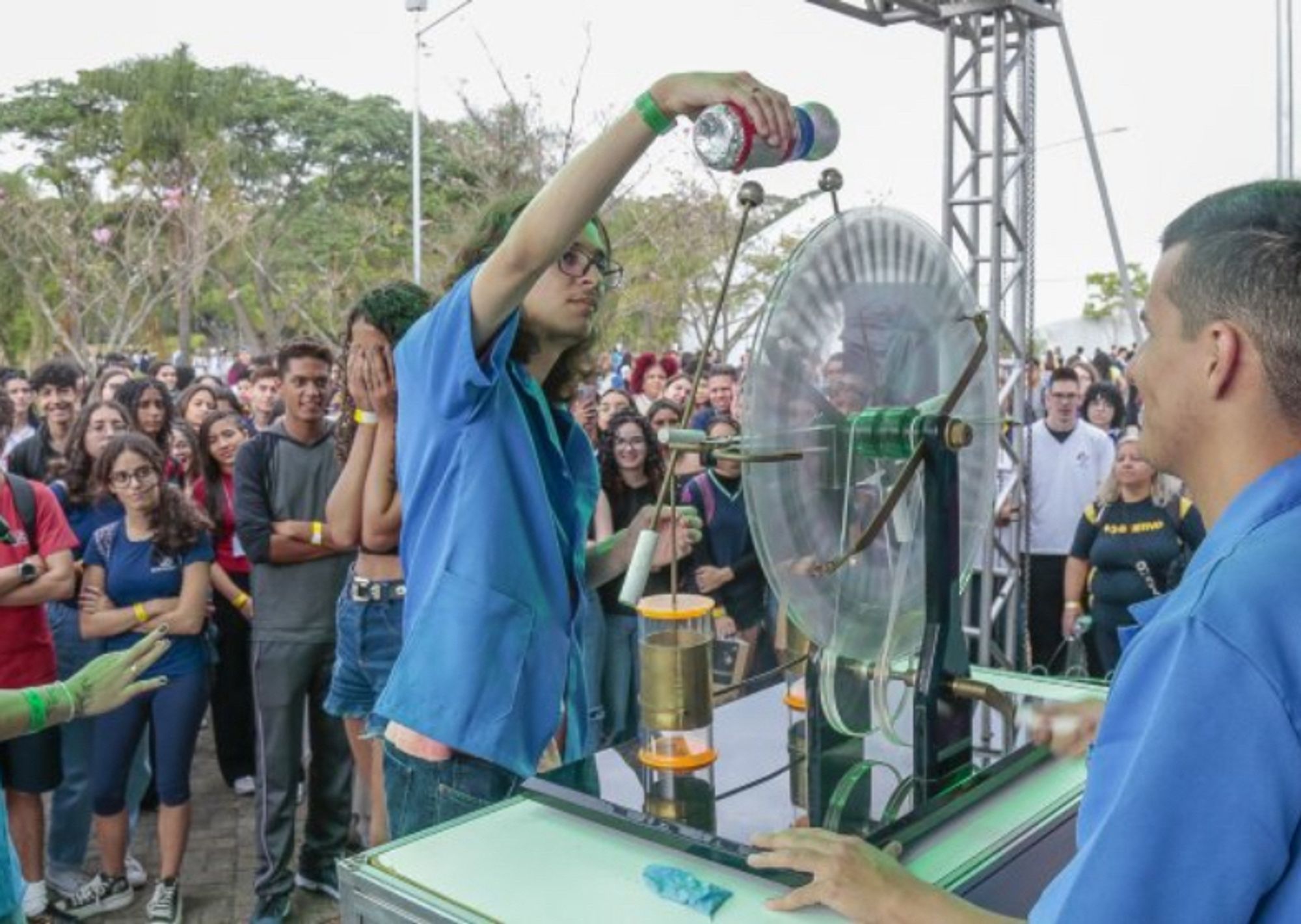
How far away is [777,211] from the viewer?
71.9 feet

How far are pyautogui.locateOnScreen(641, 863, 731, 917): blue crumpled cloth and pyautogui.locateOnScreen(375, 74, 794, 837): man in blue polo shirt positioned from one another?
0.35m

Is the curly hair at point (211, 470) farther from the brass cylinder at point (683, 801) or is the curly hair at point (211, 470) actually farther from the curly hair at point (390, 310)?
the brass cylinder at point (683, 801)

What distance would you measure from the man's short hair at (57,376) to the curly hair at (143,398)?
0.29 m

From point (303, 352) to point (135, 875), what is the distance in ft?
6.08

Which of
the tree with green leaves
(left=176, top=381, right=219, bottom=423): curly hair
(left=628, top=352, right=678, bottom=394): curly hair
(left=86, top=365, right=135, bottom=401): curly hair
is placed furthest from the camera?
the tree with green leaves

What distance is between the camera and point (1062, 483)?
5883mm

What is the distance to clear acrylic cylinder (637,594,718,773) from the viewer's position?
1648 millimetres

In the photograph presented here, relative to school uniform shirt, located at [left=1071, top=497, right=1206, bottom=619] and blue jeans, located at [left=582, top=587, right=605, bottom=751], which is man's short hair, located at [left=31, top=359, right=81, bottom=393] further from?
school uniform shirt, located at [left=1071, top=497, right=1206, bottom=619]

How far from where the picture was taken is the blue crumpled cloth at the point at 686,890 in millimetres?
1381

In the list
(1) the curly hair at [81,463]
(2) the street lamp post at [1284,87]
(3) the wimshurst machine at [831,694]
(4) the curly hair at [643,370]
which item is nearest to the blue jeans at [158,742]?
(1) the curly hair at [81,463]

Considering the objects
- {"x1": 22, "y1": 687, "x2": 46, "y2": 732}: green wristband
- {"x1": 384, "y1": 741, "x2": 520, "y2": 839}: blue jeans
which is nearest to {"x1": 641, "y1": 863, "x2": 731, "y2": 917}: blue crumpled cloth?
{"x1": 384, "y1": 741, "x2": 520, "y2": 839}: blue jeans

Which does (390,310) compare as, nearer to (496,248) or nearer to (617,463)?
(496,248)

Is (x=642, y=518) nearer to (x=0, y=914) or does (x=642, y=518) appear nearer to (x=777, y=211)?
(x=0, y=914)

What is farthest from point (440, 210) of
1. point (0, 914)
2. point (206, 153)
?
point (0, 914)
